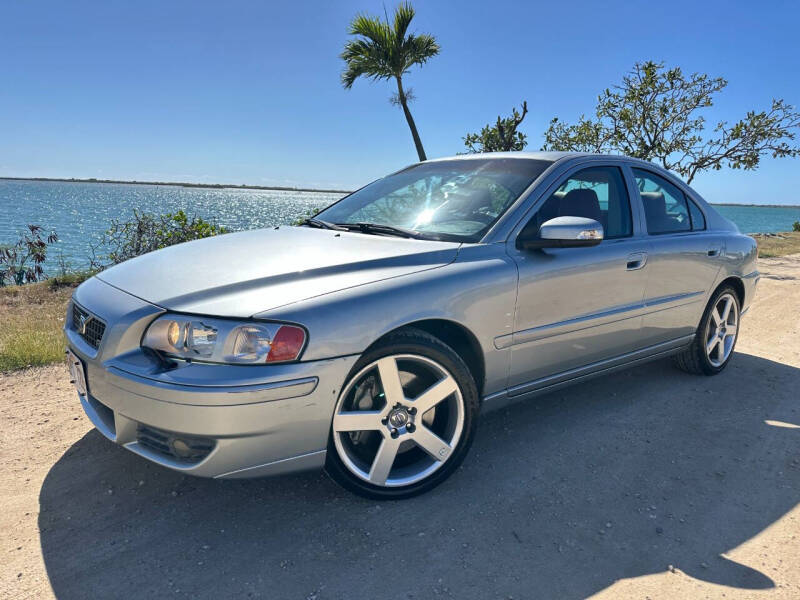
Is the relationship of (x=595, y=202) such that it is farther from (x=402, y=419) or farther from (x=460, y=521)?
(x=460, y=521)

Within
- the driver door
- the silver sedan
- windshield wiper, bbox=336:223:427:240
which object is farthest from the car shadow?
windshield wiper, bbox=336:223:427:240

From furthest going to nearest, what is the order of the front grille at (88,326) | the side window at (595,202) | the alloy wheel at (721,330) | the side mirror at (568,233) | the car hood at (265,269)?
the alloy wheel at (721,330)
the side window at (595,202)
the side mirror at (568,233)
the front grille at (88,326)
the car hood at (265,269)

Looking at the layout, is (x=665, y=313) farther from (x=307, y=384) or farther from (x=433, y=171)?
(x=307, y=384)

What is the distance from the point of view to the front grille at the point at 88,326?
2260mm

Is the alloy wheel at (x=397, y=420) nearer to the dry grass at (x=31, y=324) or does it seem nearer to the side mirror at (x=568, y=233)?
the side mirror at (x=568, y=233)

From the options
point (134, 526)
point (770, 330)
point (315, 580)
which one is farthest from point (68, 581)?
point (770, 330)

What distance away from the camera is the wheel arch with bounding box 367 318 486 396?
2518 millimetres

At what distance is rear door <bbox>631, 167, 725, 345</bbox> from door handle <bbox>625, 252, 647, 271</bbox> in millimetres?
81

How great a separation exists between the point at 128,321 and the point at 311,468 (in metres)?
0.92

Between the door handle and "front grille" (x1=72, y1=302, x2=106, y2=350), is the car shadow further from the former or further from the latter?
the door handle

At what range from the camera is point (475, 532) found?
2.21 meters

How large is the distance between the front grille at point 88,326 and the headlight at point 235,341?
431 millimetres

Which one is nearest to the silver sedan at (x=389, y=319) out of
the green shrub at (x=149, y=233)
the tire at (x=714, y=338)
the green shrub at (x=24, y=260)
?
the tire at (x=714, y=338)

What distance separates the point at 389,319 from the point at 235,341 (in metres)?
0.61
